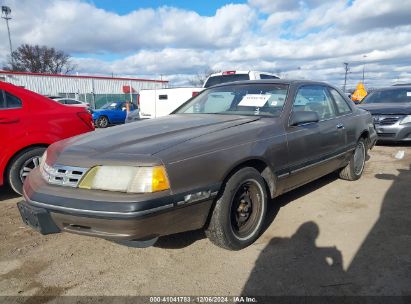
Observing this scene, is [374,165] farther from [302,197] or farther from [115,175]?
[115,175]

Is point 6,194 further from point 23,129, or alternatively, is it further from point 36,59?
point 36,59

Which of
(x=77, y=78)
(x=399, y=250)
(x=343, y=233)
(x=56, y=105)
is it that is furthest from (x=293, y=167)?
(x=77, y=78)

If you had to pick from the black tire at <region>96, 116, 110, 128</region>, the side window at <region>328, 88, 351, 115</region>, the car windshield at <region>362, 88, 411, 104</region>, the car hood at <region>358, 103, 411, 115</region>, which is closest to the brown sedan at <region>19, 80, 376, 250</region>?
the side window at <region>328, 88, 351, 115</region>

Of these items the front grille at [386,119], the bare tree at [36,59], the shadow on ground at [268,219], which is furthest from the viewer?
the bare tree at [36,59]

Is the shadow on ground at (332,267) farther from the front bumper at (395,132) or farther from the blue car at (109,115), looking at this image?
the blue car at (109,115)

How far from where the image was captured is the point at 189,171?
2.80m

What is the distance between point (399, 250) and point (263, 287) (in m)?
1.37

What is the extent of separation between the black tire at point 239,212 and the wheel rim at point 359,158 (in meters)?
2.58

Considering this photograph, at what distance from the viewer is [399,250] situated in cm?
325

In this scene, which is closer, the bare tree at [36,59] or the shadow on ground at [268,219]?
the shadow on ground at [268,219]

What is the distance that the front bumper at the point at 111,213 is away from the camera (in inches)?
101

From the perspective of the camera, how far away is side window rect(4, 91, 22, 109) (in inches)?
188

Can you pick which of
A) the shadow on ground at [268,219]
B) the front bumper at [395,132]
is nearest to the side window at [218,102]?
the shadow on ground at [268,219]

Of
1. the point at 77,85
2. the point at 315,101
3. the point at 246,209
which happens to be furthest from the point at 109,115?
the point at 77,85
